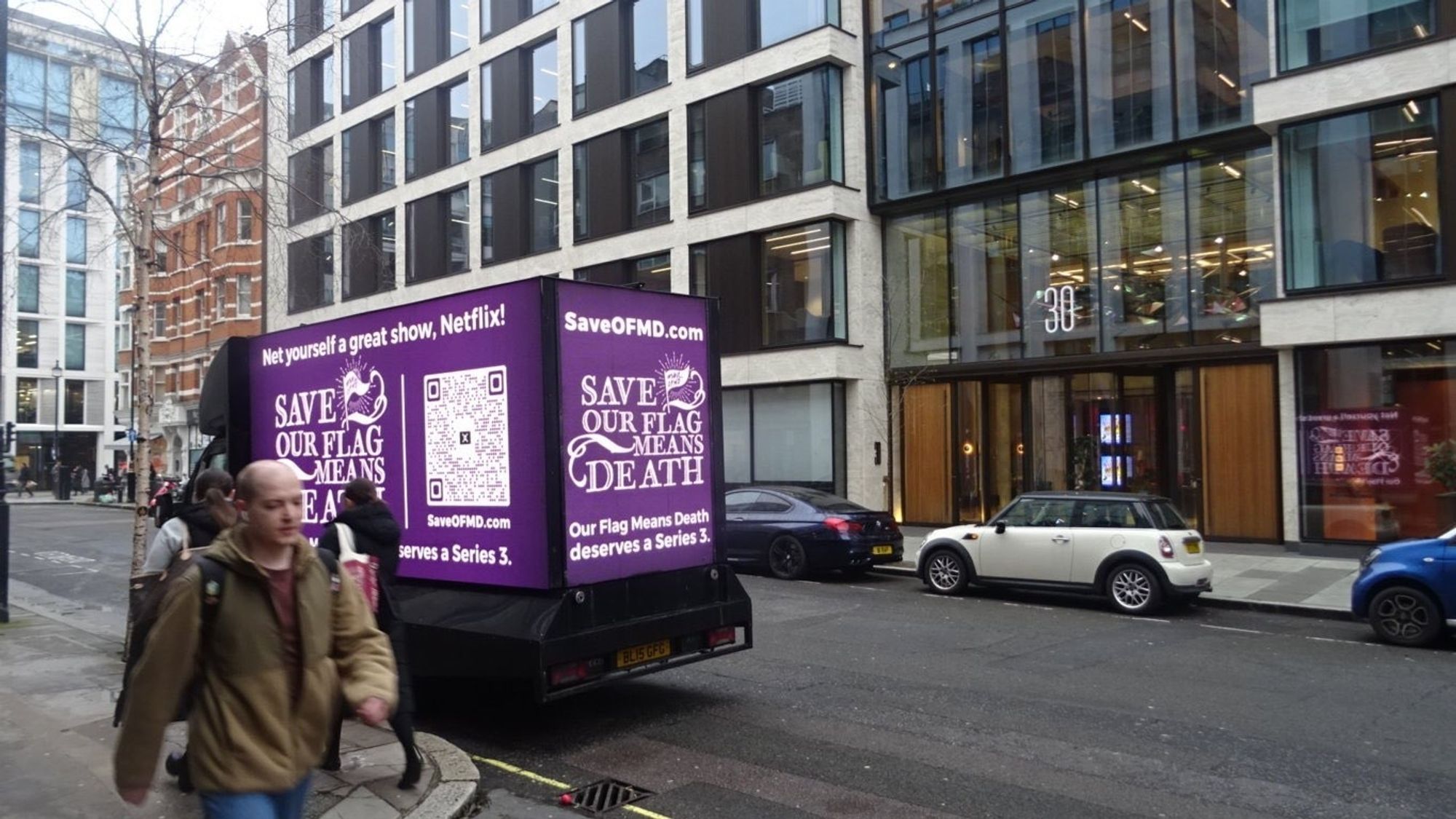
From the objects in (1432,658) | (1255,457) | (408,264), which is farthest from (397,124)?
(1432,658)

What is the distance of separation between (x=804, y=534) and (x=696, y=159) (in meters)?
13.0

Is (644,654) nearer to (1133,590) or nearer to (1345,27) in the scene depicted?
(1133,590)

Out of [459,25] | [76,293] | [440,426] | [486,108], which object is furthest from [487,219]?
[76,293]

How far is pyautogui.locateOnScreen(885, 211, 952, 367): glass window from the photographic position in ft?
75.5

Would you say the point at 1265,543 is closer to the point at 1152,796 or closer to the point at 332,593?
the point at 1152,796

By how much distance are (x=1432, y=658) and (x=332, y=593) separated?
10.3 m

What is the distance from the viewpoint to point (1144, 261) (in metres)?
20.0

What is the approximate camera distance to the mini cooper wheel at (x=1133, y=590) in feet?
40.5

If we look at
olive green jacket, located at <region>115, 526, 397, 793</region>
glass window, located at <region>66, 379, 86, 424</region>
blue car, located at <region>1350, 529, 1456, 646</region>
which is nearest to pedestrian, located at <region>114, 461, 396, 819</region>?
olive green jacket, located at <region>115, 526, 397, 793</region>

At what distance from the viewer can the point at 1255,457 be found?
18516 mm

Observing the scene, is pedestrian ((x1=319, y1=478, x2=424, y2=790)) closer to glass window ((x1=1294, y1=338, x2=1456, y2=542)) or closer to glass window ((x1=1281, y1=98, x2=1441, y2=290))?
glass window ((x1=1294, y1=338, x2=1456, y2=542))

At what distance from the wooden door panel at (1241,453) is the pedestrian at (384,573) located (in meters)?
16.6

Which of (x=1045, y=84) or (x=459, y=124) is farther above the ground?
(x=459, y=124)

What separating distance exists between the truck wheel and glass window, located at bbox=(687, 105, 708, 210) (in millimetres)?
11790
